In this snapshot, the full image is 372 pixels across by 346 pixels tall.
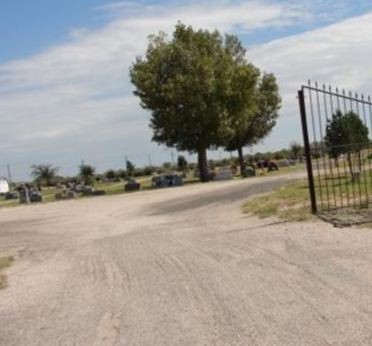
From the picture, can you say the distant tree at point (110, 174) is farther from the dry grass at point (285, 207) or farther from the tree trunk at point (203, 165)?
the dry grass at point (285, 207)

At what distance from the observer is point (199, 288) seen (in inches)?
372

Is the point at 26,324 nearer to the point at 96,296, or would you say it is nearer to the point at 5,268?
the point at 96,296

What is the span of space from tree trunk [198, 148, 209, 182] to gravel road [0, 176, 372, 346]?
33.1 meters

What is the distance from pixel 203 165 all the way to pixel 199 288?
42391 millimetres

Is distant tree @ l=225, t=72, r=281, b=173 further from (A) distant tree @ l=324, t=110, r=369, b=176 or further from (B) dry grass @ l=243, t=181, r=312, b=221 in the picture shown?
(B) dry grass @ l=243, t=181, r=312, b=221

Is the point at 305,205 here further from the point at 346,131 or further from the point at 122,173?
the point at 122,173

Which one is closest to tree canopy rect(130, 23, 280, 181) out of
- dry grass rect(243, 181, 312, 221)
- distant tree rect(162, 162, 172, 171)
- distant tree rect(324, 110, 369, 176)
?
distant tree rect(324, 110, 369, 176)

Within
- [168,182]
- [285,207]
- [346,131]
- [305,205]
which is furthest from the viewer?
[168,182]

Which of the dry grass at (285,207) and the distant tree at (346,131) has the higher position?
the distant tree at (346,131)

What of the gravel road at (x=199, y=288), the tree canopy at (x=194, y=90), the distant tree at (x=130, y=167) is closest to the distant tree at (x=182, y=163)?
the distant tree at (x=130, y=167)

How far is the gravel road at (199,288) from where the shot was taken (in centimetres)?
729

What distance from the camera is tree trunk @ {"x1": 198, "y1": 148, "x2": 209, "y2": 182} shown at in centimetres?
5078

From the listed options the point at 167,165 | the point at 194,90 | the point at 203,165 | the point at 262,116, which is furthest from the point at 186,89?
the point at 167,165

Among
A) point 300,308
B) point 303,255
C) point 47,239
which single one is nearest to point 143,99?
point 47,239
